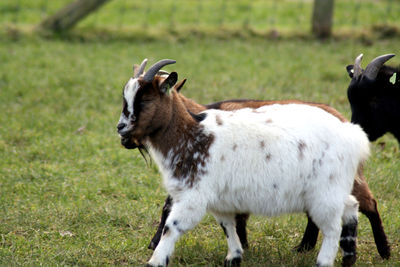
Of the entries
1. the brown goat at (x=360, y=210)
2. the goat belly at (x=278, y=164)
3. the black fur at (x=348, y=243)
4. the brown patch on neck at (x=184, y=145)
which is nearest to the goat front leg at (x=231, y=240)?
the goat belly at (x=278, y=164)

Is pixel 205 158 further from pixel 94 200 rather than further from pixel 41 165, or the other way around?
pixel 41 165

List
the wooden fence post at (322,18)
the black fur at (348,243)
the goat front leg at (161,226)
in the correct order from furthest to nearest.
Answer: the wooden fence post at (322,18)
the goat front leg at (161,226)
the black fur at (348,243)

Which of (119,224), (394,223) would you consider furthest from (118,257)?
(394,223)

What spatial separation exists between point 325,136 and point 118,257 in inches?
77.0

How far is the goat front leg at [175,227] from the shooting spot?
4.29 m

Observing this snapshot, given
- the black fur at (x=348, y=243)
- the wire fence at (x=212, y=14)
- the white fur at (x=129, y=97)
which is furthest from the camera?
the wire fence at (x=212, y=14)

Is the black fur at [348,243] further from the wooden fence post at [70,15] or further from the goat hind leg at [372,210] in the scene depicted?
the wooden fence post at [70,15]

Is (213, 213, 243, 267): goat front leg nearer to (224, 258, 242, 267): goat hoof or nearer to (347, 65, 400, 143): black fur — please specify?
(224, 258, 242, 267): goat hoof

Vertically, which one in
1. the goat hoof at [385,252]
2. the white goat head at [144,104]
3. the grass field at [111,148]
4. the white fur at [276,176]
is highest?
the white goat head at [144,104]

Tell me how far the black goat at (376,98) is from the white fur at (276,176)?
97 centimetres

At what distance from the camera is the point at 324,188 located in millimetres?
4367

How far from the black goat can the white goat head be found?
1.88 meters

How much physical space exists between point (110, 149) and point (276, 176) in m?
3.43

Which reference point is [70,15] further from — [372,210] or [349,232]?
[349,232]
